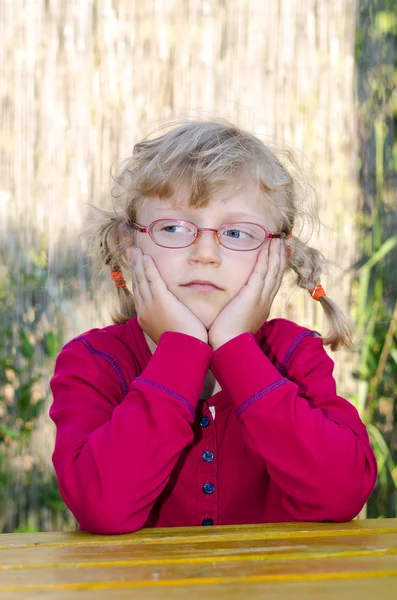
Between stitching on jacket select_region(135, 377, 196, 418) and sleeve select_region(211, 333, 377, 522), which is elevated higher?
stitching on jacket select_region(135, 377, 196, 418)

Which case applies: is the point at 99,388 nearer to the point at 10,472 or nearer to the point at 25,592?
the point at 25,592

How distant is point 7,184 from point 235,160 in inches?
67.5

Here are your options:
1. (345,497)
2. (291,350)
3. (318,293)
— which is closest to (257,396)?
(345,497)

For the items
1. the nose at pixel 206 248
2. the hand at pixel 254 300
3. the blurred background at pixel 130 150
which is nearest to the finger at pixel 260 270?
the hand at pixel 254 300

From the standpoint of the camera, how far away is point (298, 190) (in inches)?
90.7

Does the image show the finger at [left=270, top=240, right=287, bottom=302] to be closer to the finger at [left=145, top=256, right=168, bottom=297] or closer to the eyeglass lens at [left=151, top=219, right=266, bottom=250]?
the eyeglass lens at [left=151, top=219, right=266, bottom=250]

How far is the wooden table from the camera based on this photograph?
102cm

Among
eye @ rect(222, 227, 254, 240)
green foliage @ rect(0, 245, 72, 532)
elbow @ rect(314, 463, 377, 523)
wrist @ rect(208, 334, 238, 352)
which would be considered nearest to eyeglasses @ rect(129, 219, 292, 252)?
eye @ rect(222, 227, 254, 240)

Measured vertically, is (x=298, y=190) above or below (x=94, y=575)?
above

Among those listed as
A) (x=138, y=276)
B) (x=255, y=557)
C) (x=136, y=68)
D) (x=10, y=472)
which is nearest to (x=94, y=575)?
(x=255, y=557)

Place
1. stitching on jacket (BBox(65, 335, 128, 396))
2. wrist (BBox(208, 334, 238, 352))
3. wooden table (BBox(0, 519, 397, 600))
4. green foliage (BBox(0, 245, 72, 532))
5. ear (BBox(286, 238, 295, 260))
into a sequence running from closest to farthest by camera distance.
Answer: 1. wooden table (BBox(0, 519, 397, 600))
2. wrist (BBox(208, 334, 238, 352))
3. stitching on jacket (BBox(65, 335, 128, 396))
4. ear (BBox(286, 238, 295, 260))
5. green foliage (BBox(0, 245, 72, 532))

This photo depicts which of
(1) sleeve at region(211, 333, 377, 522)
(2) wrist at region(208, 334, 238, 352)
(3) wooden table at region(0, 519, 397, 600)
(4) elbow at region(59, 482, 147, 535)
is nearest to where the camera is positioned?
(3) wooden table at region(0, 519, 397, 600)

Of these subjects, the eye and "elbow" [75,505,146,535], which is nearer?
"elbow" [75,505,146,535]

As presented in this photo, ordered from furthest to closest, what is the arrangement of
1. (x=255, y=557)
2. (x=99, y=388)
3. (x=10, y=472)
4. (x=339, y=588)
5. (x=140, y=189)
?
(x=10, y=472) → (x=140, y=189) → (x=99, y=388) → (x=255, y=557) → (x=339, y=588)
